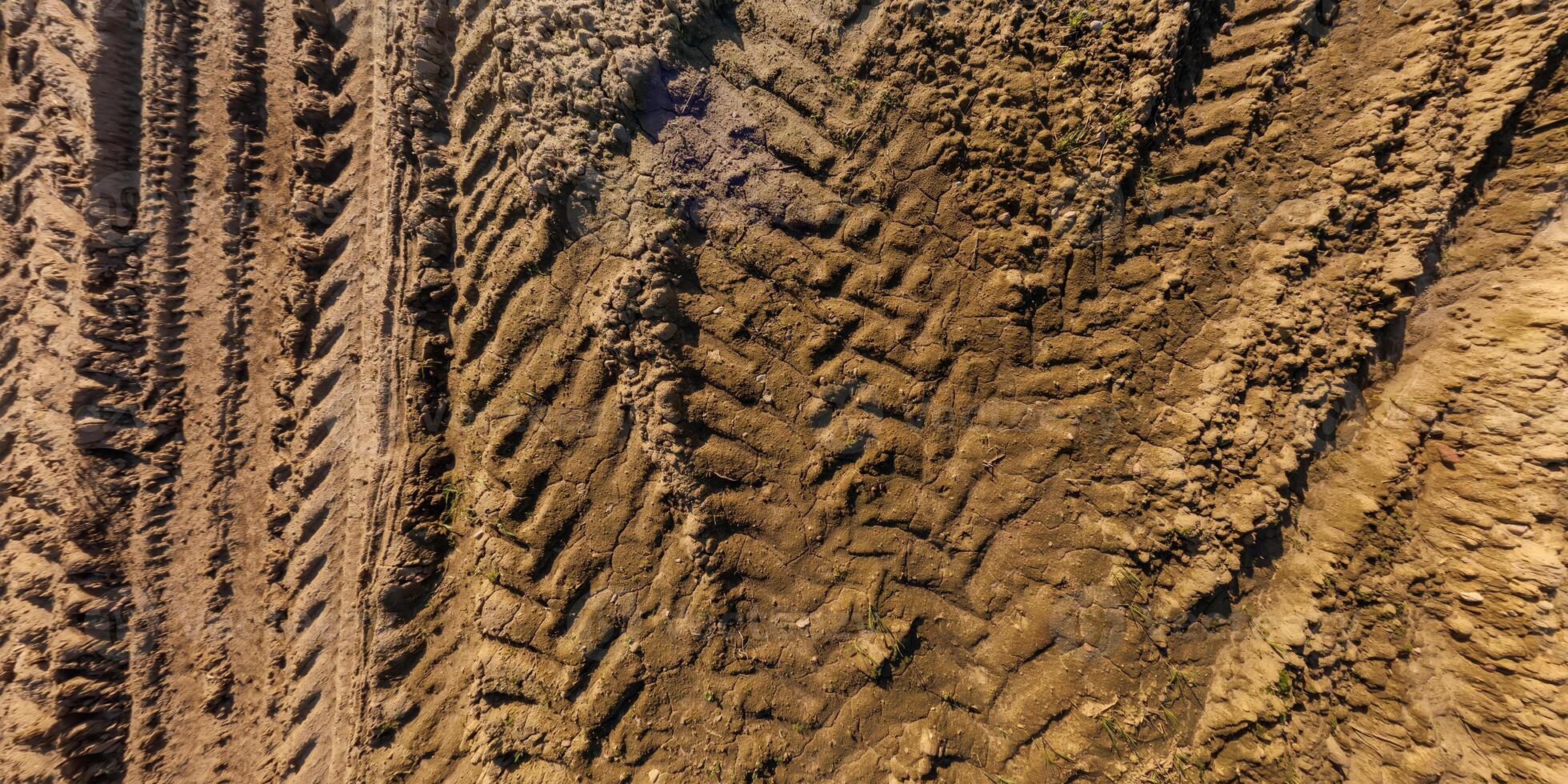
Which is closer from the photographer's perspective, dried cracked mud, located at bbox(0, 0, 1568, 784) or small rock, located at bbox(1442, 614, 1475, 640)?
small rock, located at bbox(1442, 614, 1475, 640)

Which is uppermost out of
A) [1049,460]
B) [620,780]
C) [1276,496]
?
[1276,496]

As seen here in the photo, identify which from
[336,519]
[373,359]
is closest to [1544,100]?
[373,359]

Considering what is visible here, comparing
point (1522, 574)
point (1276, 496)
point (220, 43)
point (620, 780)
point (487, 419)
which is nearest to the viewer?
point (1522, 574)

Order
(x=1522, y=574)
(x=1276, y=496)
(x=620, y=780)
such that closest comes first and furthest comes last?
(x=1522, y=574)
(x=1276, y=496)
(x=620, y=780)

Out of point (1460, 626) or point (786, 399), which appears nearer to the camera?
point (1460, 626)

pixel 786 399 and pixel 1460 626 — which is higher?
pixel 1460 626

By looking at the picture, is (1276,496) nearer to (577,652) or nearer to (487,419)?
(577,652)

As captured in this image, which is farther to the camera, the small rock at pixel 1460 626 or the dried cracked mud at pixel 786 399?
the dried cracked mud at pixel 786 399

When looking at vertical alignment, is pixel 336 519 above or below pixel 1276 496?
below
